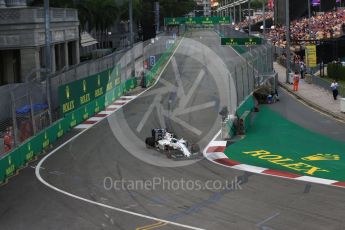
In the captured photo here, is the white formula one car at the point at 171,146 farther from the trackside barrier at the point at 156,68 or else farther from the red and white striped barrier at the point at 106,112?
the trackside barrier at the point at 156,68

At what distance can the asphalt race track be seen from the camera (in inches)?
620

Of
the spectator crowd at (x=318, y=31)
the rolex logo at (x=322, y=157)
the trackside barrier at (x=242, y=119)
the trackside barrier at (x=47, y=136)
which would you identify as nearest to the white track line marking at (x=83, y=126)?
the trackside barrier at (x=47, y=136)

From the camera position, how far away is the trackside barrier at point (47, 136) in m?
21.8

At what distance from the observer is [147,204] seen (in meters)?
17.4

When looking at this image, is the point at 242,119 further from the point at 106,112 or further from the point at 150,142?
the point at 106,112

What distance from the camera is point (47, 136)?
2708cm

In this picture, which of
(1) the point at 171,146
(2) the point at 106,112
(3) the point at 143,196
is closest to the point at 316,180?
(3) the point at 143,196

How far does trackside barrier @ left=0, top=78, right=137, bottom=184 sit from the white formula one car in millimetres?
4739

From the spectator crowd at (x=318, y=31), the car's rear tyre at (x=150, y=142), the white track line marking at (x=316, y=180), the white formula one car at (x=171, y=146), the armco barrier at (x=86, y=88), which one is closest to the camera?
the white track line marking at (x=316, y=180)

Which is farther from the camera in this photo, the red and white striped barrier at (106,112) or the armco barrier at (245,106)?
the red and white striped barrier at (106,112)

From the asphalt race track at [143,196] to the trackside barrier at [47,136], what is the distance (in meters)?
0.54

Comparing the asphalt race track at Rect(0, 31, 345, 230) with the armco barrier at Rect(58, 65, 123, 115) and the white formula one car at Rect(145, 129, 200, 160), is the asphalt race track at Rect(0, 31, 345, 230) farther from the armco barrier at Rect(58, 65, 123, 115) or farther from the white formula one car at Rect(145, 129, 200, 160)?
the armco barrier at Rect(58, 65, 123, 115)

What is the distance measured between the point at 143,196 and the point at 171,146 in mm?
6082

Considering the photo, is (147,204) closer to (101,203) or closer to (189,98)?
(101,203)
